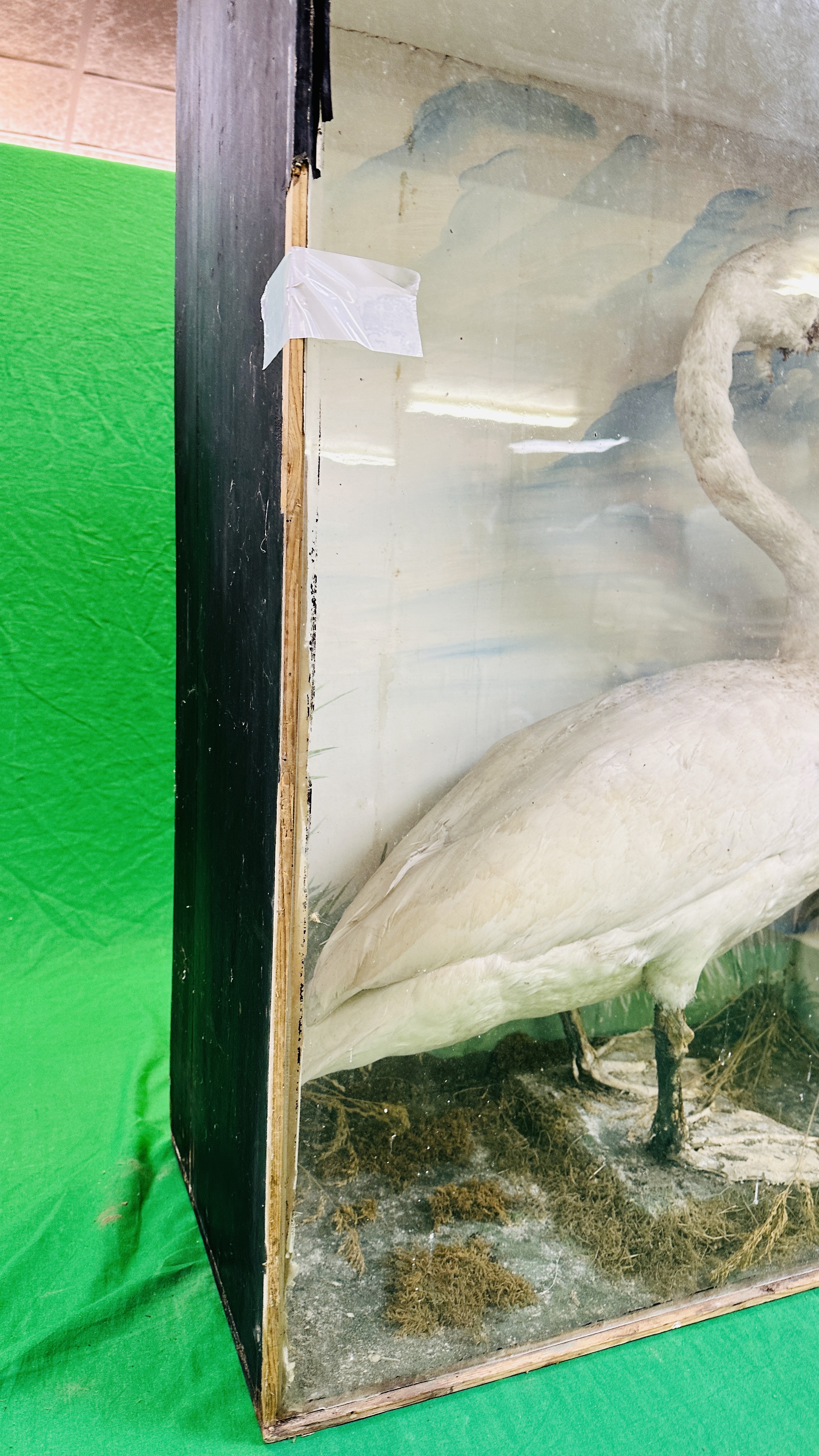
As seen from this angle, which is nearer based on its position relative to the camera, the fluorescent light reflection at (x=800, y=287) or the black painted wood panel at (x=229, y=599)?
the black painted wood panel at (x=229, y=599)

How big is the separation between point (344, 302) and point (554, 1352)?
118 cm

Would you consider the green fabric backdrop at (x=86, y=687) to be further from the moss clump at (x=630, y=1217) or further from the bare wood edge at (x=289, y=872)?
the moss clump at (x=630, y=1217)

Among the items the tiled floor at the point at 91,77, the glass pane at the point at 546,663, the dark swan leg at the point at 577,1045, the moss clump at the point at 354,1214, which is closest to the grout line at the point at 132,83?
the tiled floor at the point at 91,77

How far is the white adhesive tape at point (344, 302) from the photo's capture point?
0.87 m

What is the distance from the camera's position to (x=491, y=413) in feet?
3.25

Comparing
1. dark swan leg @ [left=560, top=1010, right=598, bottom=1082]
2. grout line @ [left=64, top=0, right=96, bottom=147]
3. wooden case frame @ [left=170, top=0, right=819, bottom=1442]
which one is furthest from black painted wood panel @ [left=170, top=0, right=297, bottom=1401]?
grout line @ [left=64, top=0, right=96, bottom=147]

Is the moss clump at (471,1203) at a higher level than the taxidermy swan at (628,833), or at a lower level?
lower

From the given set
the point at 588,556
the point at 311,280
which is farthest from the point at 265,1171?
the point at 311,280

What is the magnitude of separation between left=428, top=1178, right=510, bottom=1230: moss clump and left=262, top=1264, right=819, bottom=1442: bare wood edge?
169 millimetres

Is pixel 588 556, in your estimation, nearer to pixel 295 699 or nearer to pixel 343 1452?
pixel 295 699

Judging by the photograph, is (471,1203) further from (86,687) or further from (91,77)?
(91,77)

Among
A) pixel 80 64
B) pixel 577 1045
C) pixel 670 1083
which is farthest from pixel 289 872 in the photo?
pixel 80 64

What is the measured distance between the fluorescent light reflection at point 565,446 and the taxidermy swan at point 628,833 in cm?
10

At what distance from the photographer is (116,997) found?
6.77 ft
